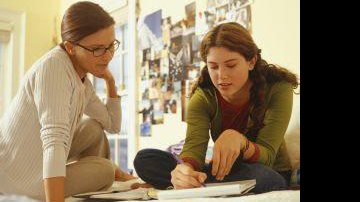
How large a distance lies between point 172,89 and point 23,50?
2.38 feet

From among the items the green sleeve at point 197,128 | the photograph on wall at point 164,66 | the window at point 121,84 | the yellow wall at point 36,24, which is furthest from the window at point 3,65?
the green sleeve at point 197,128

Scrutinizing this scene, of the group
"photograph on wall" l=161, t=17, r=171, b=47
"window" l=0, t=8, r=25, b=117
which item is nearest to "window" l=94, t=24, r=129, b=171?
"photograph on wall" l=161, t=17, r=171, b=47

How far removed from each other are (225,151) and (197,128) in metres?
0.10

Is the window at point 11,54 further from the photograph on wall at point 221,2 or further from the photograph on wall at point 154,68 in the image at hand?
the photograph on wall at point 221,2

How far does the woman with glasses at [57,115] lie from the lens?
2.69 feet

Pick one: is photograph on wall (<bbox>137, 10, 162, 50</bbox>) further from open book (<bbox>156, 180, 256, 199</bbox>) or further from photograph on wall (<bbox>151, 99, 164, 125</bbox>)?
open book (<bbox>156, 180, 256, 199</bbox>)

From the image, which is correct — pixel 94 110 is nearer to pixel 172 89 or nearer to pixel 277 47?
pixel 172 89

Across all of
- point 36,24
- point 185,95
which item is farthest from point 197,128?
point 36,24

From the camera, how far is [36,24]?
144 centimetres

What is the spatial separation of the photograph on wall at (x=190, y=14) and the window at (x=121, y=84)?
0.75 ft

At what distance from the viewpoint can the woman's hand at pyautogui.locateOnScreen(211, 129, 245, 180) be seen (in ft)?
2.57

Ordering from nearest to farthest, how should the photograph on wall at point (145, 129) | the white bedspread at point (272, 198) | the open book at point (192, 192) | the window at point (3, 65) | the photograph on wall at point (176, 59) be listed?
the white bedspread at point (272, 198)
the open book at point (192, 192)
the photograph on wall at point (176, 59)
the photograph on wall at point (145, 129)
the window at point (3, 65)
